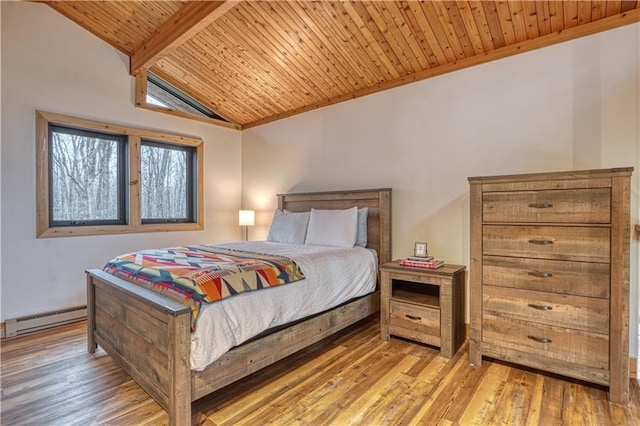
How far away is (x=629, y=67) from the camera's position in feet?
7.25

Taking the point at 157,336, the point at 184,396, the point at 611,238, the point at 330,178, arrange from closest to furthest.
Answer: the point at 184,396 → the point at 157,336 → the point at 611,238 → the point at 330,178

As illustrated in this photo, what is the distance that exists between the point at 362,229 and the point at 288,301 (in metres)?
1.41

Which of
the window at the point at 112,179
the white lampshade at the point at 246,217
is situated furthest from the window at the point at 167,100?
the white lampshade at the point at 246,217

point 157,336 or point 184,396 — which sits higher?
point 157,336

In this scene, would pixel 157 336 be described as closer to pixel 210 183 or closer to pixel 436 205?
pixel 436 205

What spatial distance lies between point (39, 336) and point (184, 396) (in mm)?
2297

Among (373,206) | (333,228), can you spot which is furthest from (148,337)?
(373,206)

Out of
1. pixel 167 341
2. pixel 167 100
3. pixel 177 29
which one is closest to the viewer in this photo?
pixel 167 341

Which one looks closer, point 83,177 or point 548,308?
point 548,308

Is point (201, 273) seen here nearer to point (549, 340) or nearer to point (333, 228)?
point (333, 228)

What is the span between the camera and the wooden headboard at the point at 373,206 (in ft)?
10.6

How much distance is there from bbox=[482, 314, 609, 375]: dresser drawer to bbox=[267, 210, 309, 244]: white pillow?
76.6 inches

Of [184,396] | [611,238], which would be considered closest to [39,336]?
[184,396]

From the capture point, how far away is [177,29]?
290 centimetres
